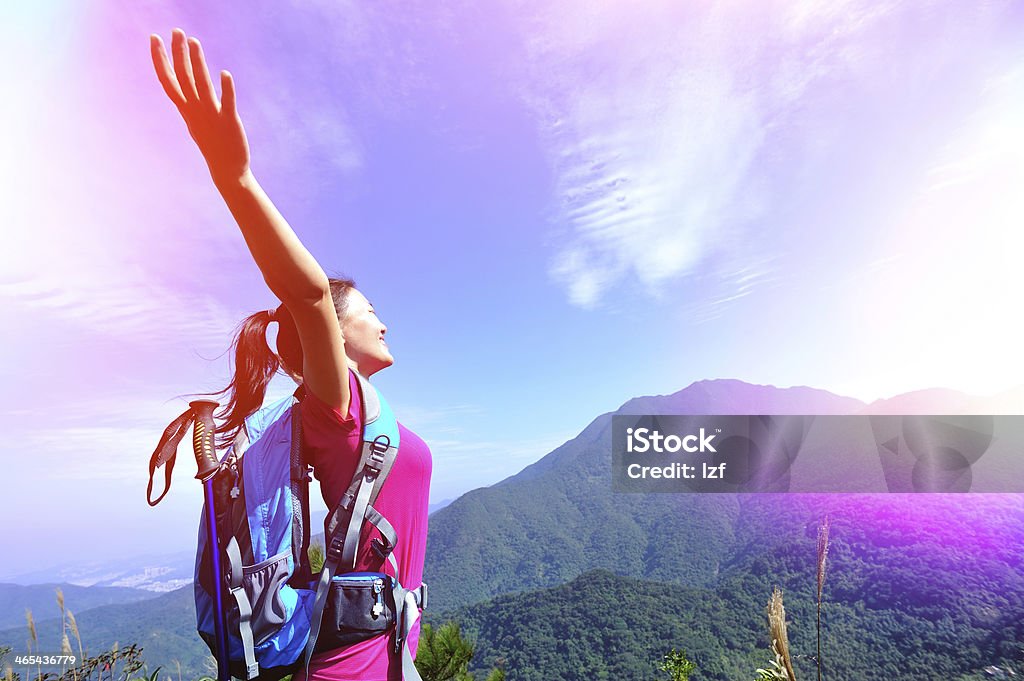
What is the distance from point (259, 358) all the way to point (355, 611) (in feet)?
1.88

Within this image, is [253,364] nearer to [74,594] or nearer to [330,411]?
[330,411]

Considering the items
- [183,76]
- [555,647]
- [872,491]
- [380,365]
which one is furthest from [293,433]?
[872,491]

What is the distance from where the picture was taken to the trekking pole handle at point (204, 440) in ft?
3.58

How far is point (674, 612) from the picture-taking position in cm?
4384

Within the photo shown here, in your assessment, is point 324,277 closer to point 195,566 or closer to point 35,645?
point 195,566

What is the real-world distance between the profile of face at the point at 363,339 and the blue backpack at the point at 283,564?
0.56 feet

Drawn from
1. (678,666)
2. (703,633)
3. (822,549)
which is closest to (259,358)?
(822,549)

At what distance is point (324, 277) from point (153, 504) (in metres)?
0.71

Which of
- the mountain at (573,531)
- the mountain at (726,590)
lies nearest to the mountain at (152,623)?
the mountain at (726,590)

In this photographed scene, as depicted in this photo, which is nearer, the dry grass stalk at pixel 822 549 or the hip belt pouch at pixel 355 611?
the hip belt pouch at pixel 355 611

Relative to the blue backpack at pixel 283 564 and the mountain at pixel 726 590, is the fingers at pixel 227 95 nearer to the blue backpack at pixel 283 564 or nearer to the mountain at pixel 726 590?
the blue backpack at pixel 283 564

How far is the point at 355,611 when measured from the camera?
1.08 metres

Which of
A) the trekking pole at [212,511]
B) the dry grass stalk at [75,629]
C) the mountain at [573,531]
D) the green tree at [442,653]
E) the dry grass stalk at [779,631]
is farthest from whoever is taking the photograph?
the mountain at [573,531]

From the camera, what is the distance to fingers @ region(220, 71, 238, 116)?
809 millimetres
